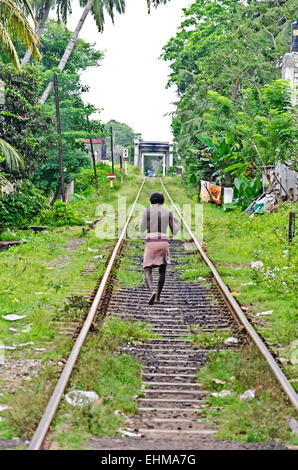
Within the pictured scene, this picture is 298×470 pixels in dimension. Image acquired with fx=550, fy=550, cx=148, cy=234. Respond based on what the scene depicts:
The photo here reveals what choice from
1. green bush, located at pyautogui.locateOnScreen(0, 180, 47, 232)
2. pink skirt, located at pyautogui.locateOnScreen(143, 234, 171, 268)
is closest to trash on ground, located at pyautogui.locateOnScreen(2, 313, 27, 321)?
pink skirt, located at pyautogui.locateOnScreen(143, 234, 171, 268)

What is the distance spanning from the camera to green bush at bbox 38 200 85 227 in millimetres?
19016

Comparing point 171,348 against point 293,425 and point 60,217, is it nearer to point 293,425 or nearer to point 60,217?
point 293,425

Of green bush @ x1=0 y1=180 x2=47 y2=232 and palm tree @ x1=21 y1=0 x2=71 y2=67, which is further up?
palm tree @ x1=21 y1=0 x2=71 y2=67

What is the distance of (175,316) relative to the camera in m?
8.19

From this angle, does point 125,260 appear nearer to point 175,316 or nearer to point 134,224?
point 175,316

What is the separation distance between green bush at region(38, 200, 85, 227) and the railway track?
8064 millimetres

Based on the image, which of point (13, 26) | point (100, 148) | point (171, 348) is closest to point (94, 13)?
point (13, 26)

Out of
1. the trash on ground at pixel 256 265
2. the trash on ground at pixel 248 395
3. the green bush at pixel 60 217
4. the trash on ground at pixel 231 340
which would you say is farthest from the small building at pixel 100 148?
the trash on ground at pixel 248 395

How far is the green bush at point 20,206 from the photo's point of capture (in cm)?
1794

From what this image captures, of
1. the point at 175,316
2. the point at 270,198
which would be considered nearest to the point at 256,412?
the point at 175,316

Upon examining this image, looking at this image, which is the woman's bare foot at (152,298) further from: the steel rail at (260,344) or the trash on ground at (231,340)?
the trash on ground at (231,340)

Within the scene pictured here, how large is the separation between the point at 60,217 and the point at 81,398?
14.6 m

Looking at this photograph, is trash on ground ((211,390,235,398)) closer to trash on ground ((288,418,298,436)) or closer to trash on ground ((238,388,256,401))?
trash on ground ((238,388,256,401))

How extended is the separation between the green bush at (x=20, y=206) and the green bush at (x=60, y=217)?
1.18ft
